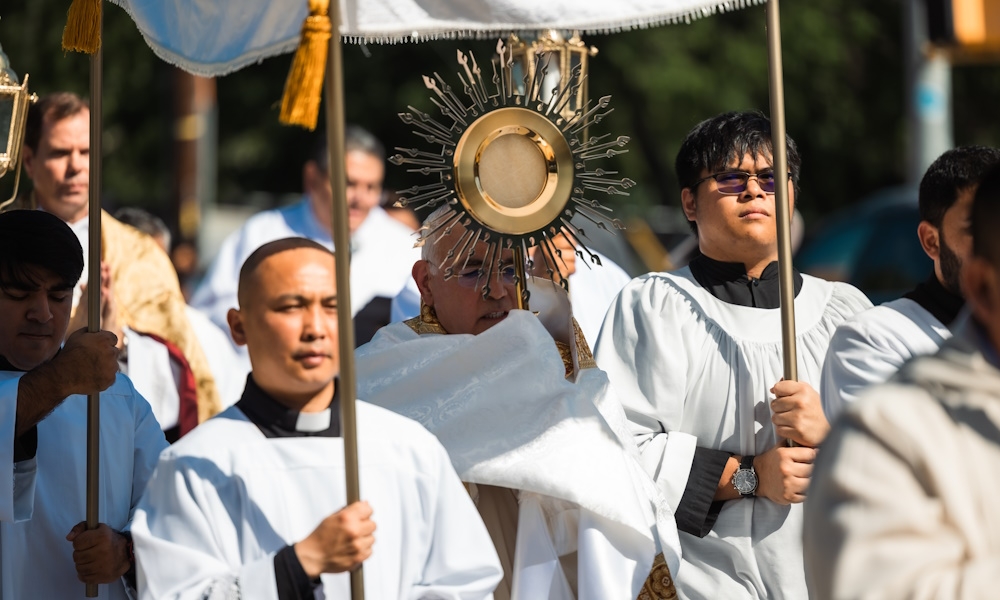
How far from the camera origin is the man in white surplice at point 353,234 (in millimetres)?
7789

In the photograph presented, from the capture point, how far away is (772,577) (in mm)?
4238

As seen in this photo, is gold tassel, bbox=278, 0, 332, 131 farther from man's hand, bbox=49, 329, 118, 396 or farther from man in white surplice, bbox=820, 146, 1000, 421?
man in white surplice, bbox=820, 146, 1000, 421

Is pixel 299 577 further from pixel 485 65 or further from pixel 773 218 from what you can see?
pixel 485 65

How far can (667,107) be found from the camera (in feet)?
60.8

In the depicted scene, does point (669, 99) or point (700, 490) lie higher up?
point (669, 99)

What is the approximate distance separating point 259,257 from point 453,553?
2.56ft

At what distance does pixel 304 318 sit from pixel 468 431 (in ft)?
2.43

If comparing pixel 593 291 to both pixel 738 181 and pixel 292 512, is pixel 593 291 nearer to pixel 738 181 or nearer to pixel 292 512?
pixel 738 181

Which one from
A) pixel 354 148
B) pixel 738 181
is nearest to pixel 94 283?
pixel 738 181

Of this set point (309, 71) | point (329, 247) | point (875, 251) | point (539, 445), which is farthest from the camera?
point (875, 251)

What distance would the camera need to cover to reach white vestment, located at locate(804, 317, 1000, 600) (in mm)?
2516

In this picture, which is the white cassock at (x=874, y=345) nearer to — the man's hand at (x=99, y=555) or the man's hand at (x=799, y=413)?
the man's hand at (x=799, y=413)

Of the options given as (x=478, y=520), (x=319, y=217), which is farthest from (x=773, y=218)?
(x=319, y=217)

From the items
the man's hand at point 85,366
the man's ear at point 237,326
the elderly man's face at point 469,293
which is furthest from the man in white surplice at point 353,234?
the man's ear at point 237,326
